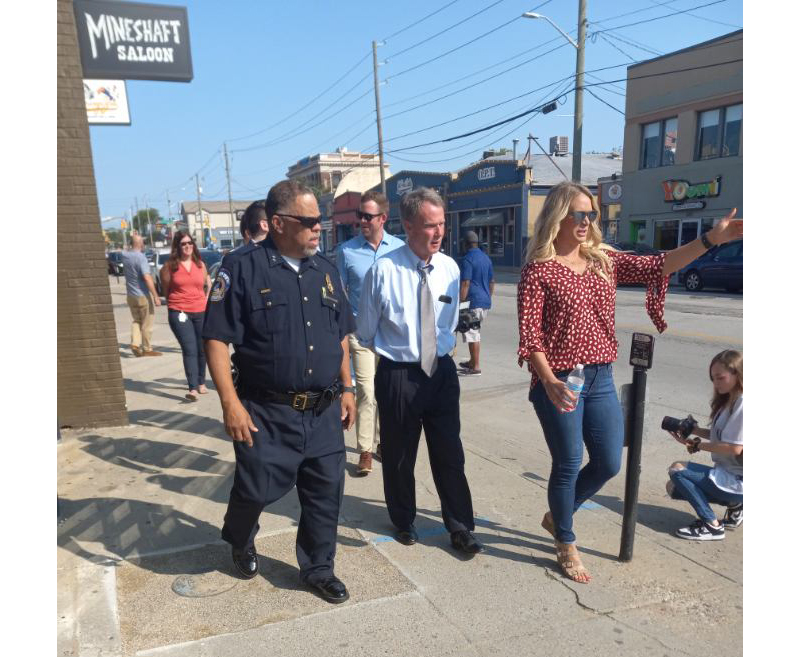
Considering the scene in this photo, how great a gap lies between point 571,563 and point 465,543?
56 cm

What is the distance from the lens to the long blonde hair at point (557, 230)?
3.02 m

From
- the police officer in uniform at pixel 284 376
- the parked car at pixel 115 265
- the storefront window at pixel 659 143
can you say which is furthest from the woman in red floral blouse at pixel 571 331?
the parked car at pixel 115 265

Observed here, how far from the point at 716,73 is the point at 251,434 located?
1068 inches

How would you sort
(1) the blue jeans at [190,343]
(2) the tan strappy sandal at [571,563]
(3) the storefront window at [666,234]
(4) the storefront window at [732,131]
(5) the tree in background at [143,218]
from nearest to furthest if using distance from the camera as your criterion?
(2) the tan strappy sandal at [571,563] < (1) the blue jeans at [190,343] < (4) the storefront window at [732,131] < (3) the storefront window at [666,234] < (5) the tree in background at [143,218]

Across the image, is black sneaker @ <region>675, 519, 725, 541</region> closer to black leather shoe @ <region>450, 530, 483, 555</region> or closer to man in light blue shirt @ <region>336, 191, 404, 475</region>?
black leather shoe @ <region>450, 530, 483, 555</region>

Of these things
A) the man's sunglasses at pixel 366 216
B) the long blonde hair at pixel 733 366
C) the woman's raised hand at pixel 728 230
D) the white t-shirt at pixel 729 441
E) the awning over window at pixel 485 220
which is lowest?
the white t-shirt at pixel 729 441

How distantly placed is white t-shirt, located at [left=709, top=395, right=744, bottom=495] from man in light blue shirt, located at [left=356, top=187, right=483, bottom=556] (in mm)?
1477

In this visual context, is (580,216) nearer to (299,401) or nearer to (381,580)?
(299,401)

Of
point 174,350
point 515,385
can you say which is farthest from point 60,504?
point 174,350

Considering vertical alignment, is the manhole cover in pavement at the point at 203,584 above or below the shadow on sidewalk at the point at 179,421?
below

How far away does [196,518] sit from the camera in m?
3.88

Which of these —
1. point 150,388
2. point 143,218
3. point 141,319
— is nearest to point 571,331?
point 150,388

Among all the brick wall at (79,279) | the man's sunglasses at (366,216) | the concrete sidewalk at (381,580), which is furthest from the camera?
the brick wall at (79,279)

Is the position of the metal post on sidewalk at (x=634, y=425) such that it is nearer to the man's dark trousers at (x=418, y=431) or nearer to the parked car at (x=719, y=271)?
the man's dark trousers at (x=418, y=431)
